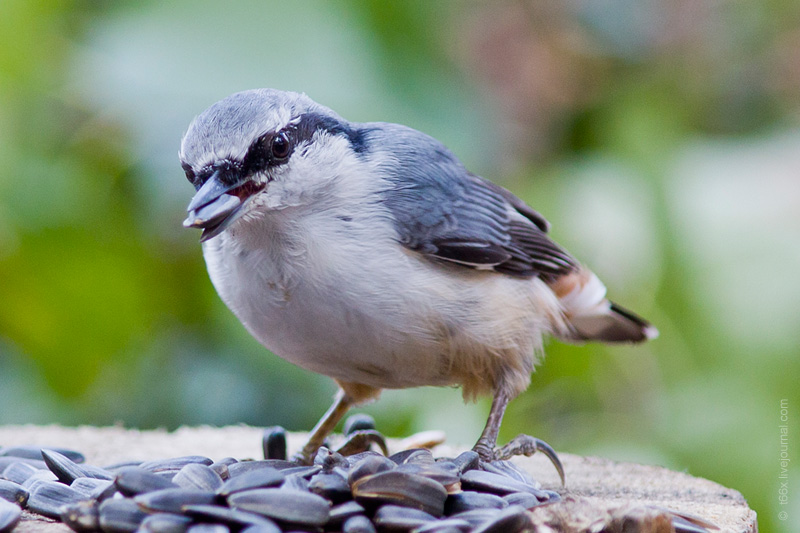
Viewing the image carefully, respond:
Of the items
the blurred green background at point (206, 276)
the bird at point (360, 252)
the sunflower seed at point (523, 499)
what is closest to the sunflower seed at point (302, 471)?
the bird at point (360, 252)

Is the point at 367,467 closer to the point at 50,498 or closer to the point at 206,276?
the point at 50,498

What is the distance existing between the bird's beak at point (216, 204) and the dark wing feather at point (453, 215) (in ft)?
1.73

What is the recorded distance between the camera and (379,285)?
8.20ft

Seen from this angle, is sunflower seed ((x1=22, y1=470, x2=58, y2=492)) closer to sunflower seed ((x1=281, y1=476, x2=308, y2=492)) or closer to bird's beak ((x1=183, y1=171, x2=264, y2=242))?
sunflower seed ((x1=281, y1=476, x2=308, y2=492))

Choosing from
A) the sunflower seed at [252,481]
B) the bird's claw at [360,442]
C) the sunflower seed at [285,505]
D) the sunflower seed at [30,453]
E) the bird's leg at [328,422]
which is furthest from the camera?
the bird's leg at [328,422]

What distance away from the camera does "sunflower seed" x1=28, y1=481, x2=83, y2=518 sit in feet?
7.25

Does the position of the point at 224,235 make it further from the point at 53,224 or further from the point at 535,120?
the point at 535,120

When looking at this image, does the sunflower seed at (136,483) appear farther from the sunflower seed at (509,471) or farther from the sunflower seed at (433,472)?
the sunflower seed at (509,471)

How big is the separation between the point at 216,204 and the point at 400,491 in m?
0.85

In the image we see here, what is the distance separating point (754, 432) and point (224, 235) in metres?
2.63

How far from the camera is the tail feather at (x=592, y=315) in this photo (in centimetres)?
338

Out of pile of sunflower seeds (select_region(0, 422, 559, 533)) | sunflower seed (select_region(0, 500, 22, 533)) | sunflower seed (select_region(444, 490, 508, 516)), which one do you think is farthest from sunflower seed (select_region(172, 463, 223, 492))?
sunflower seed (select_region(444, 490, 508, 516))

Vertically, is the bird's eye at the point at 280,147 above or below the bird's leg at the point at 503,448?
above

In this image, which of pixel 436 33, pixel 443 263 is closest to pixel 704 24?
pixel 436 33
